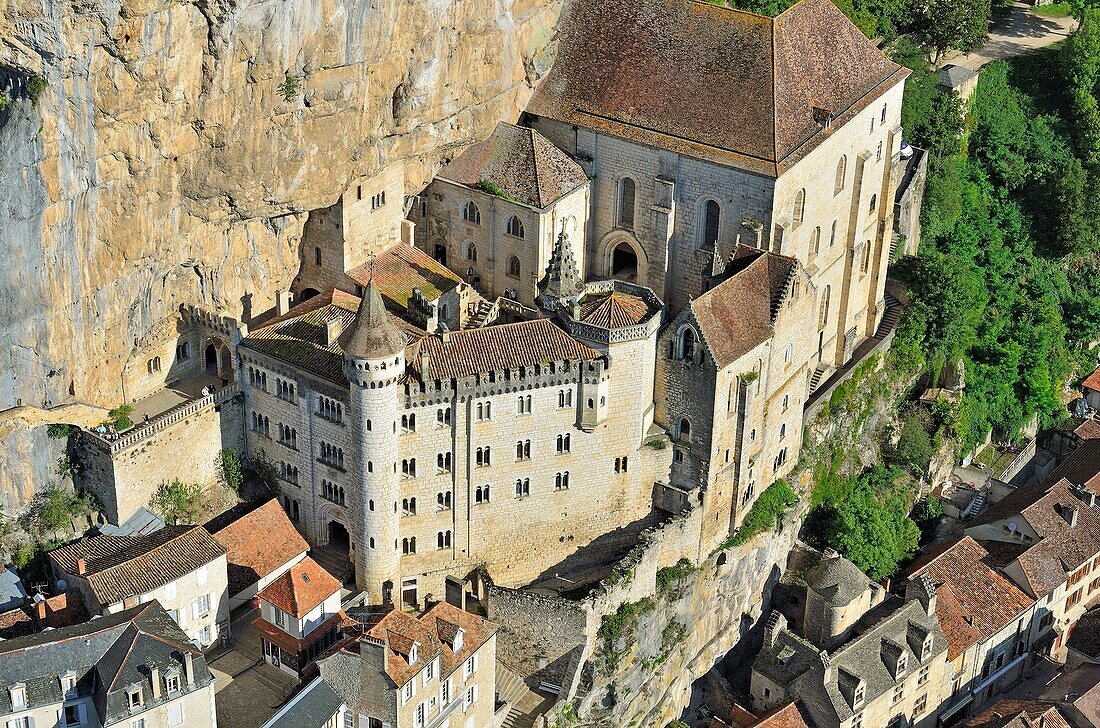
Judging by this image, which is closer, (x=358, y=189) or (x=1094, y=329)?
(x=358, y=189)

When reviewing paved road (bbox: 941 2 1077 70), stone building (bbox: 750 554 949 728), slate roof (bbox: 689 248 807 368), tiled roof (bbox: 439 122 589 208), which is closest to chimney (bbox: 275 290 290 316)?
tiled roof (bbox: 439 122 589 208)

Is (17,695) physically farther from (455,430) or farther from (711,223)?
(711,223)

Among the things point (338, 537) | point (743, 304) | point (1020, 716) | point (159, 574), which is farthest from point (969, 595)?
point (159, 574)

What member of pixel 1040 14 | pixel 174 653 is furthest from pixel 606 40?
pixel 1040 14

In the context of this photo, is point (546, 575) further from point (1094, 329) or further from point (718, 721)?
point (1094, 329)

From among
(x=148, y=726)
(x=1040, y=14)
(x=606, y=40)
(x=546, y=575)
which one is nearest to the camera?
(x=148, y=726)

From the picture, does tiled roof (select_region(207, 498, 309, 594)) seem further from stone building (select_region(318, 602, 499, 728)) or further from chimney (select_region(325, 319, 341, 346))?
chimney (select_region(325, 319, 341, 346))

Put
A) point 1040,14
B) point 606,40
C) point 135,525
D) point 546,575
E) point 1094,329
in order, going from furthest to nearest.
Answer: point 1040,14 < point 1094,329 < point 606,40 < point 546,575 < point 135,525
